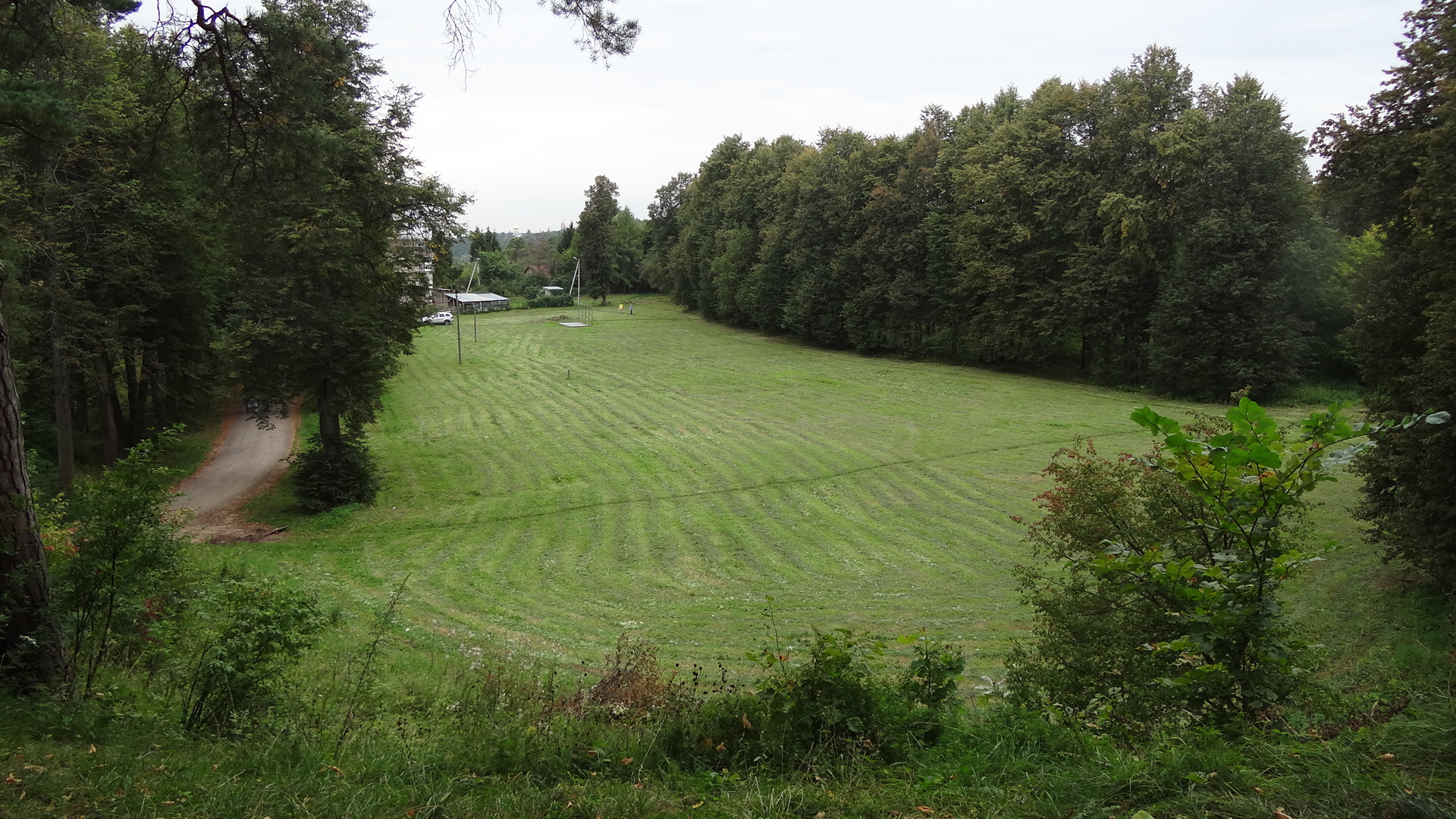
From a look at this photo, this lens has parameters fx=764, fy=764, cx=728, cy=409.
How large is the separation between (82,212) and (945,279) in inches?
1508

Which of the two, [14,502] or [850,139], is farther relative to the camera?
[850,139]

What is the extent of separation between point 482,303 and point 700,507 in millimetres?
62977

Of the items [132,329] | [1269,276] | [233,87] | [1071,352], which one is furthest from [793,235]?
[233,87]

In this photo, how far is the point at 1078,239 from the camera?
122 feet

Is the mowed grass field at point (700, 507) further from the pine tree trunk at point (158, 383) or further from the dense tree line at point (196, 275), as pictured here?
the pine tree trunk at point (158, 383)

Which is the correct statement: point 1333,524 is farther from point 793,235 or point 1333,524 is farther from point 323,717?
point 793,235

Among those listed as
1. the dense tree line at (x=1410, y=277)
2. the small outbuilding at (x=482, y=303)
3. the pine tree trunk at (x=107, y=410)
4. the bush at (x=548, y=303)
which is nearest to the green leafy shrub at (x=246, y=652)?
the dense tree line at (x=1410, y=277)

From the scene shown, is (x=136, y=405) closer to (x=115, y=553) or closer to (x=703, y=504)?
(x=703, y=504)

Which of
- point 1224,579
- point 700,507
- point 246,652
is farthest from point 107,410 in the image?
point 1224,579

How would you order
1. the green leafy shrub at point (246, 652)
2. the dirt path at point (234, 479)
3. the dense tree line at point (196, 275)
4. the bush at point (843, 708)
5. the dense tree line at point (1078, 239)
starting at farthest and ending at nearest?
1. the dense tree line at point (1078, 239)
2. the dirt path at point (234, 479)
3. the dense tree line at point (196, 275)
4. the green leafy shrub at point (246, 652)
5. the bush at point (843, 708)

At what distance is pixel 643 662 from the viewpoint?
7.11 metres

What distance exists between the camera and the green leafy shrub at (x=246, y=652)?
5.18m

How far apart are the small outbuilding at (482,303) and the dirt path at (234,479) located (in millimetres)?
41362

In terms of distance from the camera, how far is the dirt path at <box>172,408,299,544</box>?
1703 cm
